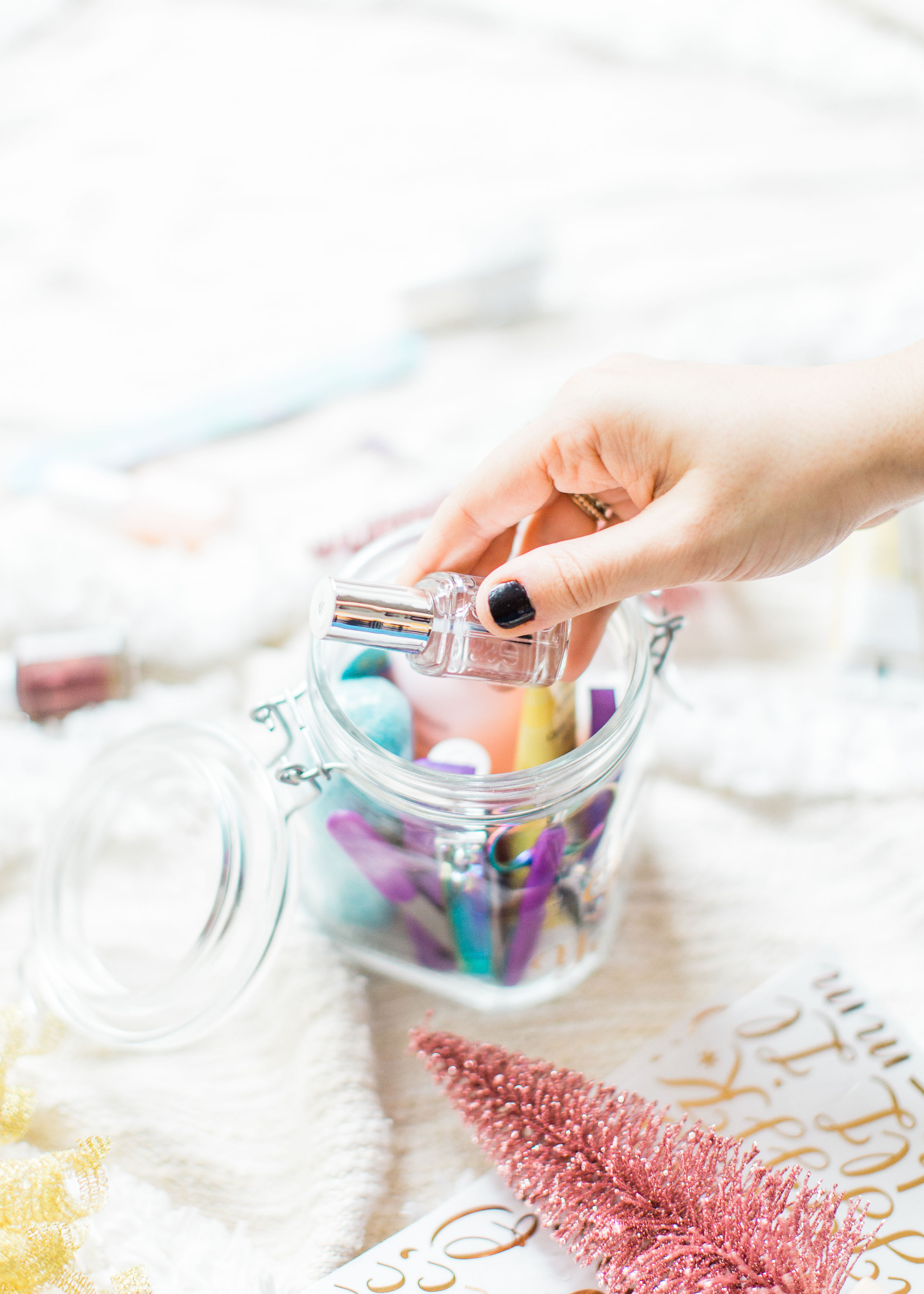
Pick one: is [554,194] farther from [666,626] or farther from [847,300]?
[666,626]

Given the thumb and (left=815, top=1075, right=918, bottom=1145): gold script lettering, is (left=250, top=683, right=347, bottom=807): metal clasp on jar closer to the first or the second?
the thumb

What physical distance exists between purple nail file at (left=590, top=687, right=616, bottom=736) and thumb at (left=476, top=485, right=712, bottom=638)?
0.27 feet

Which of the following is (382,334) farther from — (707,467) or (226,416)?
(707,467)

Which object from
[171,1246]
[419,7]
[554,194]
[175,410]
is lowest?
[171,1246]

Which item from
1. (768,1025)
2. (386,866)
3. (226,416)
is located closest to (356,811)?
(386,866)

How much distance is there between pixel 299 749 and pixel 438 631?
5.0 inches

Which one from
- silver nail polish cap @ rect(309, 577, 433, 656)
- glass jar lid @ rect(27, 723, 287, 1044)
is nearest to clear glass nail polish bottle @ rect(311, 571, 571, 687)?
silver nail polish cap @ rect(309, 577, 433, 656)

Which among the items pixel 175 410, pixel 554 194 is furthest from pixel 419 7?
pixel 175 410

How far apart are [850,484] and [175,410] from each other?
0.52 meters

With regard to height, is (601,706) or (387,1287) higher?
(601,706)

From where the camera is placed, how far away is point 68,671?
0.56 m

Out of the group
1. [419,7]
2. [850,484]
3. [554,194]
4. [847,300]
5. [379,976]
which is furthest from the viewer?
[419,7]

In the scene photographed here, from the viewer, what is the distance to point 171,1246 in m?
0.40

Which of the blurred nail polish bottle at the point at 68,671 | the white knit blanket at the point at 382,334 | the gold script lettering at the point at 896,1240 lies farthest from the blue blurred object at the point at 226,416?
the gold script lettering at the point at 896,1240
